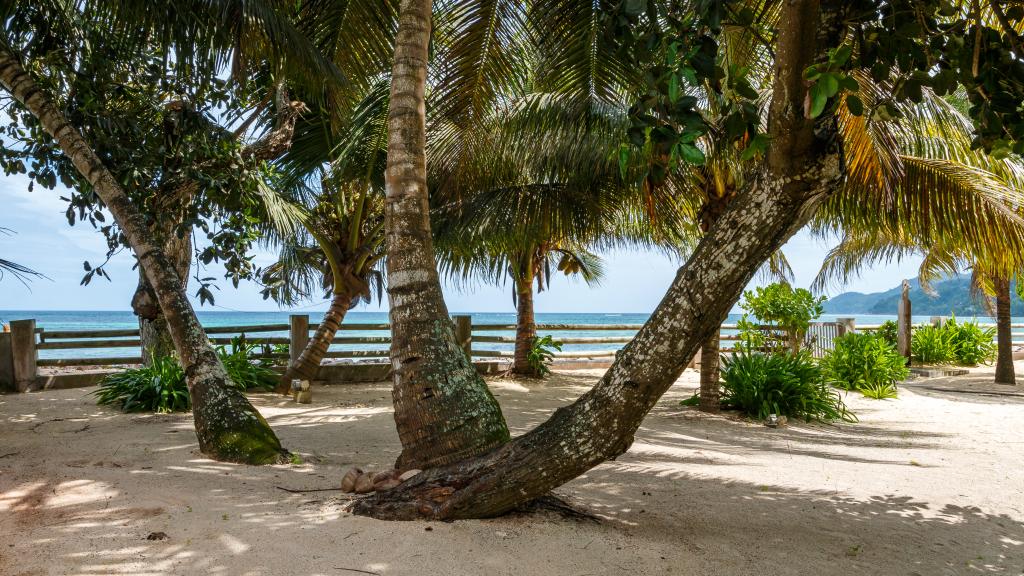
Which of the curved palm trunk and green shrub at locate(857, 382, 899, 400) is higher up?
the curved palm trunk

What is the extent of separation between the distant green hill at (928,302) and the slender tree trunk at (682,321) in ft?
54.8

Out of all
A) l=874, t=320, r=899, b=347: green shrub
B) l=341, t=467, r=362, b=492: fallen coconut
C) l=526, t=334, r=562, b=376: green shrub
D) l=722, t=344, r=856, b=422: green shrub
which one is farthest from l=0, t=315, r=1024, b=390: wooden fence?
l=341, t=467, r=362, b=492: fallen coconut

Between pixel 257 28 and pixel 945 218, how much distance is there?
6468 millimetres

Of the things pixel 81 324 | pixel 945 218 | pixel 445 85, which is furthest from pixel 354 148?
pixel 81 324

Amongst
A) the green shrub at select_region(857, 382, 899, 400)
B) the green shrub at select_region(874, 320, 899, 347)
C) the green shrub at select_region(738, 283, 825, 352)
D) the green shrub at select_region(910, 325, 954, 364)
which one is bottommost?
the green shrub at select_region(857, 382, 899, 400)

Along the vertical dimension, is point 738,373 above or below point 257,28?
below

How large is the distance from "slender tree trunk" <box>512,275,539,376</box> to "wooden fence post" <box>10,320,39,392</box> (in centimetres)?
765

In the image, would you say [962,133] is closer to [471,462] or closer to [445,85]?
[445,85]

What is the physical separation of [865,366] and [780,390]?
3.15m

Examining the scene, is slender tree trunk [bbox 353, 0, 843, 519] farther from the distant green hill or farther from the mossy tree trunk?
the distant green hill

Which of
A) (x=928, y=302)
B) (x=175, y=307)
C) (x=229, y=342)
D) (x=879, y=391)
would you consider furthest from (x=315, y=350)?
(x=928, y=302)

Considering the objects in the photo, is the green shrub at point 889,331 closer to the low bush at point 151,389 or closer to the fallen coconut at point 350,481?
the low bush at point 151,389

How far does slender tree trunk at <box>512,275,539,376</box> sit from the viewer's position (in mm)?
11953

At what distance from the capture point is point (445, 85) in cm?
591
